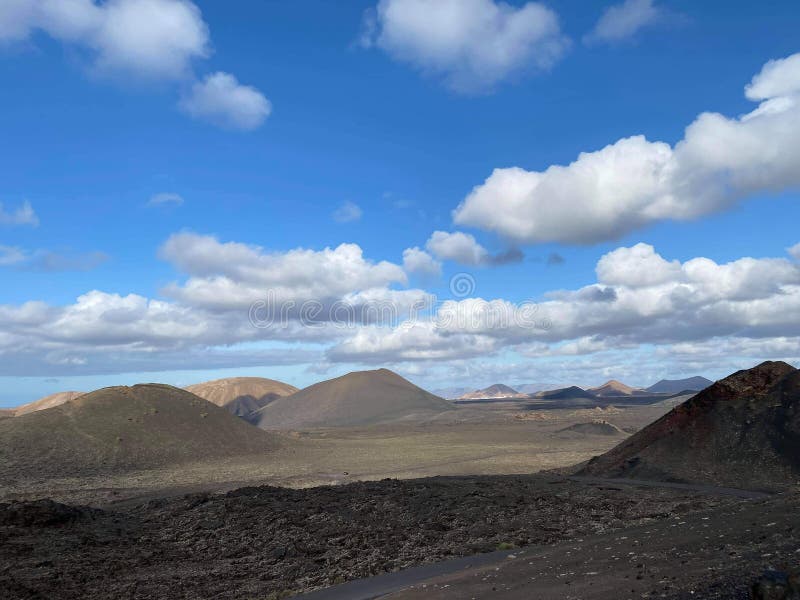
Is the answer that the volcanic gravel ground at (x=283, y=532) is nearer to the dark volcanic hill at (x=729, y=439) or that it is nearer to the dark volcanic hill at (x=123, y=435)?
the dark volcanic hill at (x=729, y=439)

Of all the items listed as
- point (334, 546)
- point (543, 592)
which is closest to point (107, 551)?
point (334, 546)

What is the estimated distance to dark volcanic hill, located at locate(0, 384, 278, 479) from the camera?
214 feet

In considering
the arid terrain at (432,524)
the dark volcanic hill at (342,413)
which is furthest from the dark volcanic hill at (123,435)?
the dark volcanic hill at (342,413)

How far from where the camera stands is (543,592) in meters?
12.7

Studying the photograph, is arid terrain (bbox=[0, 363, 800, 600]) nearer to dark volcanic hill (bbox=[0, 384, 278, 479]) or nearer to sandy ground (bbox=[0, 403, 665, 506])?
sandy ground (bbox=[0, 403, 665, 506])

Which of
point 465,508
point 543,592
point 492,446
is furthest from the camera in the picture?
point 492,446

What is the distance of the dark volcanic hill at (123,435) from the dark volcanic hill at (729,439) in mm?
51319

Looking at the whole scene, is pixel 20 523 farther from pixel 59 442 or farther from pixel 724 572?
pixel 59 442

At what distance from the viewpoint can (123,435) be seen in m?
74.1

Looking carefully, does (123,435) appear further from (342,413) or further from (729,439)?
(342,413)

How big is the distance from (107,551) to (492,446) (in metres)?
68.7

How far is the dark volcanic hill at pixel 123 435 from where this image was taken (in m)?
65.3

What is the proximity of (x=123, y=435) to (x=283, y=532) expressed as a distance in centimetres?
5683

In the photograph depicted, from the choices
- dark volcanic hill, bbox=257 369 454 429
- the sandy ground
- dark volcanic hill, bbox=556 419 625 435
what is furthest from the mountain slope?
dark volcanic hill, bbox=556 419 625 435
